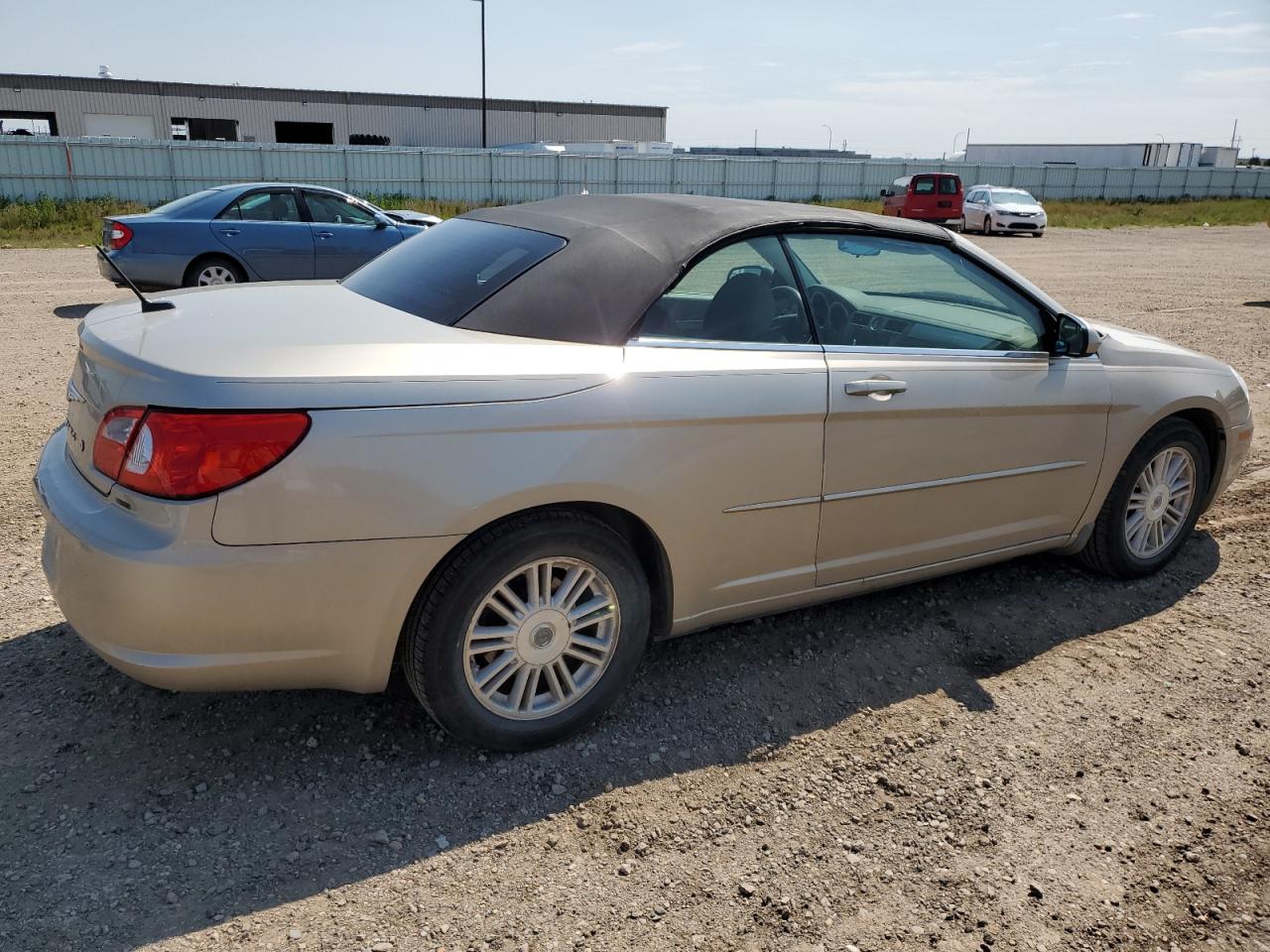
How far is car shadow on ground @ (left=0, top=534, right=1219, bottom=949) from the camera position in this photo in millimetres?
2531

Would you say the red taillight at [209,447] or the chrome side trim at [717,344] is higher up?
the chrome side trim at [717,344]

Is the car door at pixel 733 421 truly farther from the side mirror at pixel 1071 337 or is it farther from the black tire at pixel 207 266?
the black tire at pixel 207 266

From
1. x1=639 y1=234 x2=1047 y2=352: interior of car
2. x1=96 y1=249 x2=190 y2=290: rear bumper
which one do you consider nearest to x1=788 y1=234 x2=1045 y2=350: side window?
x1=639 y1=234 x2=1047 y2=352: interior of car

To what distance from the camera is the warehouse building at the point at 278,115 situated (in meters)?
48.8

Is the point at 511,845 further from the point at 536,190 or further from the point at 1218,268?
the point at 536,190

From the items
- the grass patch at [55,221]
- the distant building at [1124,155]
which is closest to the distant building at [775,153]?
the distant building at [1124,155]

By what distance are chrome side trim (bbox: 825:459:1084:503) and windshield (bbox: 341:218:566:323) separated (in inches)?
51.8

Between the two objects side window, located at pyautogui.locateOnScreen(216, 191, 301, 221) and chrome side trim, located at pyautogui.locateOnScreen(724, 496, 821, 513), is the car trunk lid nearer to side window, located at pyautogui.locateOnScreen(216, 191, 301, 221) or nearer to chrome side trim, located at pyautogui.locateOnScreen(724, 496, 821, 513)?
chrome side trim, located at pyautogui.locateOnScreen(724, 496, 821, 513)

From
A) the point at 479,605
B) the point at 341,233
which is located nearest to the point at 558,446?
the point at 479,605

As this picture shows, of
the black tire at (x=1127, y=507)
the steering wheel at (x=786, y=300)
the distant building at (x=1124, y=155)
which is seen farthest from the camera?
the distant building at (x=1124, y=155)

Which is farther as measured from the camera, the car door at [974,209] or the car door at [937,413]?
the car door at [974,209]

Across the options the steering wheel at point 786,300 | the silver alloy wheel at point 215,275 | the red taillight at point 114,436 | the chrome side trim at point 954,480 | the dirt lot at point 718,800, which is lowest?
the dirt lot at point 718,800

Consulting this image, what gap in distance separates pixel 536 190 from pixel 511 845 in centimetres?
2976

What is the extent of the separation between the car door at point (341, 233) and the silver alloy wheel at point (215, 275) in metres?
0.95
